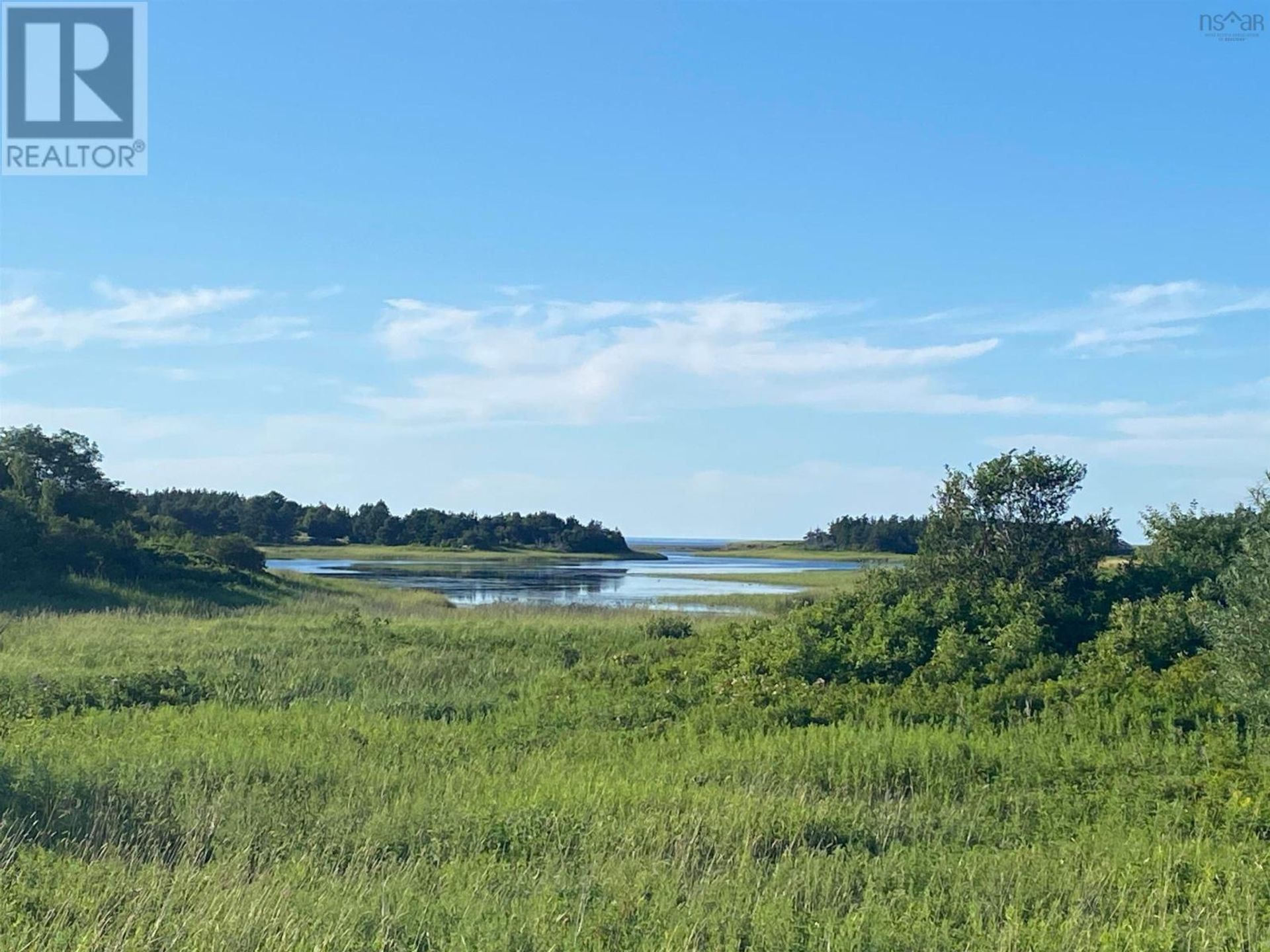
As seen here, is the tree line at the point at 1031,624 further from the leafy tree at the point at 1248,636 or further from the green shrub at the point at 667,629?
the green shrub at the point at 667,629

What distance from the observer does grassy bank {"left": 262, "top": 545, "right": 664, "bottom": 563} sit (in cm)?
12021

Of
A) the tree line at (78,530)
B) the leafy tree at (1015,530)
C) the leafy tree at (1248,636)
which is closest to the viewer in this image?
the leafy tree at (1248,636)

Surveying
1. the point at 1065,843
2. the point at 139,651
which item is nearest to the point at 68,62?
the point at 139,651

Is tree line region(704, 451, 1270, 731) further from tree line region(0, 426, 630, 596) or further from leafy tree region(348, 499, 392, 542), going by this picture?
leafy tree region(348, 499, 392, 542)

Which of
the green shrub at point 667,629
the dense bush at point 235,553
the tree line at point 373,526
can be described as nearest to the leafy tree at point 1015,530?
the green shrub at point 667,629

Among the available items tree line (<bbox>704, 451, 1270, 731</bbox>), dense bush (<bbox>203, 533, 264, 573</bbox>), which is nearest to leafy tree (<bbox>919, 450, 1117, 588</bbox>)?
tree line (<bbox>704, 451, 1270, 731</bbox>)

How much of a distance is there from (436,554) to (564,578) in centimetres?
5351

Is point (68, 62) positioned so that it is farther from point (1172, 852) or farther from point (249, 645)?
point (1172, 852)

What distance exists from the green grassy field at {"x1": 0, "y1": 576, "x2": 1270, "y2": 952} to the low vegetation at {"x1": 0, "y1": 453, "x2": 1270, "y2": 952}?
0.14 ft

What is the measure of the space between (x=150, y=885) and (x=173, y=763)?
4466 millimetres

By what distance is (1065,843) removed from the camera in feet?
29.9

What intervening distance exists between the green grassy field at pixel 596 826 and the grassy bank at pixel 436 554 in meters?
100

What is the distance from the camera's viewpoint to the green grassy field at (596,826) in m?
6.84

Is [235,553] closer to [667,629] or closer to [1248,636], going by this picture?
[667,629]
